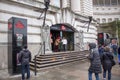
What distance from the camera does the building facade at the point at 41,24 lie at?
12.7 m

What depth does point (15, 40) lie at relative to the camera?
38.2ft

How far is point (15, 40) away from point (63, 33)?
1084 centimetres

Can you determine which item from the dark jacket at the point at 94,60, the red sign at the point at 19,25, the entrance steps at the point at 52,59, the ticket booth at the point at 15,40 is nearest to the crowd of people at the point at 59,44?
the entrance steps at the point at 52,59

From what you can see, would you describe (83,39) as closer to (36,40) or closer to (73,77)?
(36,40)

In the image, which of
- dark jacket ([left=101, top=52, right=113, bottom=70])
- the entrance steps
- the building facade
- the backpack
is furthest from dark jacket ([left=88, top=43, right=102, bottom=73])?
the building facade

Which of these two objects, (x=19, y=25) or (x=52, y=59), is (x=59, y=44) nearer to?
(x=52, y=59)

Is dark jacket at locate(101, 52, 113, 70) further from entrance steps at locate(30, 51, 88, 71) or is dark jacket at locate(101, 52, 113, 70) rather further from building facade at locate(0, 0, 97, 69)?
building facade at locate(0, 0, 97, 69)

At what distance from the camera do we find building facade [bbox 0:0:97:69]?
501 inches

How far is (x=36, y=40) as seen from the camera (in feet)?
50.9

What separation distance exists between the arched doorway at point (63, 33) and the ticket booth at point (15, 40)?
19.8 ft

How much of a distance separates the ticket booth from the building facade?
0.61 metres

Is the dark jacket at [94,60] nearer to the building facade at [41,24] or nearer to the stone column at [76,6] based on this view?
the building facade at [41,24]

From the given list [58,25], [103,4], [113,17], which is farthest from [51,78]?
[103,4]

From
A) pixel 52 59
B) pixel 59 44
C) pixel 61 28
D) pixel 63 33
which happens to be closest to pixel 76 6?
pixel 63 33
